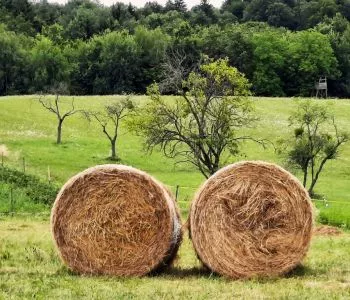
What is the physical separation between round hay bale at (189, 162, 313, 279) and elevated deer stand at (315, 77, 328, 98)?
7165 centimetres

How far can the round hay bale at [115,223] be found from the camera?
1106 centimetres

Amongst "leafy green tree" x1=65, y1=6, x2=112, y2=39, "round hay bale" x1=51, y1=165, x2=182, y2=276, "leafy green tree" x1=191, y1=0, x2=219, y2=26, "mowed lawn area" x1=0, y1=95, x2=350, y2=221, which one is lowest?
"mowed lawn area" x1=0, y1=95, x2=350, y2=221

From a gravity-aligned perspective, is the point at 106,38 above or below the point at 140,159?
above

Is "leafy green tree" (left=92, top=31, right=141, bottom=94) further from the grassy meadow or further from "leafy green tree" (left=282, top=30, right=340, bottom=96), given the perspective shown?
the grassy meadow

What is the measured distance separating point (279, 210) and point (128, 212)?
7.92ft

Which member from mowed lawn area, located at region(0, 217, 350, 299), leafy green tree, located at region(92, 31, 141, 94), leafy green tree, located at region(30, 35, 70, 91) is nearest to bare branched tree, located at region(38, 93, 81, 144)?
leafy green tree, located at region(92, 31, 141, 94)

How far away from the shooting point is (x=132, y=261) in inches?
434

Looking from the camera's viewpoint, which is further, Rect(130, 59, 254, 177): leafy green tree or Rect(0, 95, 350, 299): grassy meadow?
Rect(130, 59, 254, 177): leafy green tree

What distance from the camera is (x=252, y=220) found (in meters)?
11.2

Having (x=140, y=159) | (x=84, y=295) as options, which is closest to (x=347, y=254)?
(x=84, y=295)

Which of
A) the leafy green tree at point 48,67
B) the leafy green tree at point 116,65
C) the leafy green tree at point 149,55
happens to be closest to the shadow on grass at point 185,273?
the leafy green tree at point 149,55

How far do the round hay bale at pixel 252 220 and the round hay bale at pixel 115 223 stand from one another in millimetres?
565

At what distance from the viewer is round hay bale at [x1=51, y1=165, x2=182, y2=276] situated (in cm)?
1106

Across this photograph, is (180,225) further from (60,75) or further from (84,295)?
(60,75)
